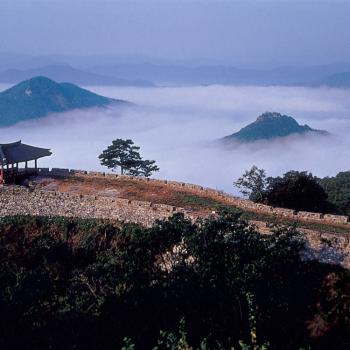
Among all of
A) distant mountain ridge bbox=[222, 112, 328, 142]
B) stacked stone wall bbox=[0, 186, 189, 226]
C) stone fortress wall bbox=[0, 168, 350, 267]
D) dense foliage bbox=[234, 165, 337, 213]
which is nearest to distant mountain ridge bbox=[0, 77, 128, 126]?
distant mountain ridge bbox=[222, 112, 328, 142]

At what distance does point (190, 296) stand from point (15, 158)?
1859 centimetres

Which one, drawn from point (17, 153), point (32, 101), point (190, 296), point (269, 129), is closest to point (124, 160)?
point (17, 153)

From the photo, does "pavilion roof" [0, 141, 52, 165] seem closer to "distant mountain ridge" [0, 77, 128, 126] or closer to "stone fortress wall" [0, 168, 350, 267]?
"stone fortress wall" [0, 168, 350, 267]

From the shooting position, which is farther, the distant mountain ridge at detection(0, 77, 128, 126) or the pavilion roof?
the distant mountain ridge at detection(0, 77, 128, 126)

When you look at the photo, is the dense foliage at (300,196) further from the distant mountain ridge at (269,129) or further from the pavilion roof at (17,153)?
the distant mountain ridge at (269,129)

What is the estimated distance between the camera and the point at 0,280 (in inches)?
836

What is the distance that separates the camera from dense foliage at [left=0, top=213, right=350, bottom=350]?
17344 mm

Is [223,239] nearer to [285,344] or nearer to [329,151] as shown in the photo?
[285,344]

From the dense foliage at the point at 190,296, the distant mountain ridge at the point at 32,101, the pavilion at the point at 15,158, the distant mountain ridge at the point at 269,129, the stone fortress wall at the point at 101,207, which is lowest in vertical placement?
the dense foliage at the point at 190,296

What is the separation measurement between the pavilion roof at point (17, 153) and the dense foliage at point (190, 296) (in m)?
12.1

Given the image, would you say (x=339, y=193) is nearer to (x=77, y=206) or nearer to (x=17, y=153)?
(x=77, y=206)

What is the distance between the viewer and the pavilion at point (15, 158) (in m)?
33.3

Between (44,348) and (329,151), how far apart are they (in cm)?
14252

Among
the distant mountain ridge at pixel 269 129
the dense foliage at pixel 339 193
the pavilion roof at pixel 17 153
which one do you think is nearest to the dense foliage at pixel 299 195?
the dense foliage at pixel 339 193
